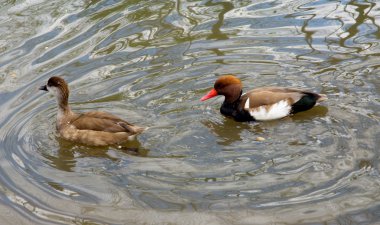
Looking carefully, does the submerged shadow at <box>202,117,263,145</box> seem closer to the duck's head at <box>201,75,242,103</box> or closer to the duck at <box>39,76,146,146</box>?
the duck's head at <box>201,75,242,103</box>

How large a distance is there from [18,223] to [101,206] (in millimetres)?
823

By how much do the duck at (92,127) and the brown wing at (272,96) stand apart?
5.06 ft

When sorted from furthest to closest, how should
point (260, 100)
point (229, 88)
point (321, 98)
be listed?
point (229, 88) → point (260, 100) → point (321, 98)

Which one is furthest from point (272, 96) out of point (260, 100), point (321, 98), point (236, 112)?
point (321, 98)

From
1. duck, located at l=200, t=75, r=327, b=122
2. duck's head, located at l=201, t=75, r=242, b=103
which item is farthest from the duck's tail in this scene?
duck's head, located at l=201, t=75, r=242, b=103

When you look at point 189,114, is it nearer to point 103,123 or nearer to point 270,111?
point 270,111

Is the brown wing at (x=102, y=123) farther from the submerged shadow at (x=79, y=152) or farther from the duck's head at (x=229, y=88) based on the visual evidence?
the duck's head at (x=229, y=88)

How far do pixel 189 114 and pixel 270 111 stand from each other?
105 cm

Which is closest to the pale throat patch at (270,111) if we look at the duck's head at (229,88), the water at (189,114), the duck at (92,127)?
the water at (189,114)

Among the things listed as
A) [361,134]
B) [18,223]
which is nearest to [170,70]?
[361,134]

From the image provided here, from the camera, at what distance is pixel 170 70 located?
32.0 feet

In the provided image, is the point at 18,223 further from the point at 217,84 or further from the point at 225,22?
the point at 225,22

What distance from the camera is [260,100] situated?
27.1 feet

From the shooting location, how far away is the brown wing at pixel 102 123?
7.78 m
